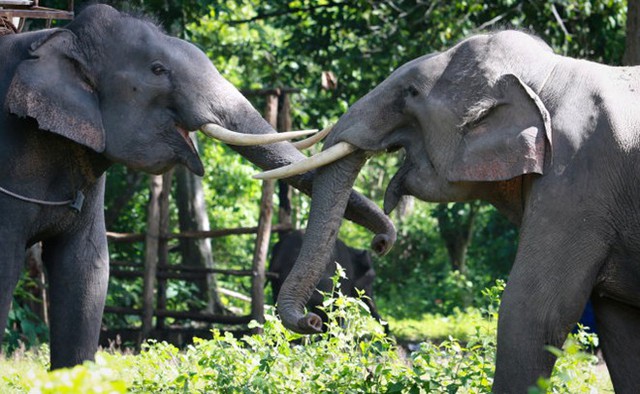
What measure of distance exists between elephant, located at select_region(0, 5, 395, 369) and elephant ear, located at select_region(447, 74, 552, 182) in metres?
0.82

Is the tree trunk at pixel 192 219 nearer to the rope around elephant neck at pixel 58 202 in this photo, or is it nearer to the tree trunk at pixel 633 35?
the tree trunk at pixel 633 35

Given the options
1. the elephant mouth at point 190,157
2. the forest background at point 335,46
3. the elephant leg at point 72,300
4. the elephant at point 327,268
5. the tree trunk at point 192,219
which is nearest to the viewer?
the elephant mouth at point 190,157

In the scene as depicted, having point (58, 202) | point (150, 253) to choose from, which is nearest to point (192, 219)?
point (150, 253)

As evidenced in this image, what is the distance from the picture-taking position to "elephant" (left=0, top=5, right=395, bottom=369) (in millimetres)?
6297

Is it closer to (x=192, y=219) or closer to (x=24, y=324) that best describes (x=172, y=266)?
(x=192, y=219)

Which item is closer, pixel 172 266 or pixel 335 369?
pixel 335 369

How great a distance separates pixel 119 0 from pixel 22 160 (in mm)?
5254

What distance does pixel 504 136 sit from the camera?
5.56 m

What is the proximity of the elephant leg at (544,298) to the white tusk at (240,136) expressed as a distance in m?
1.58

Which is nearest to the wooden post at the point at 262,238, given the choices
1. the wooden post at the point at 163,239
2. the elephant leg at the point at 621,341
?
the wooden post at the point at 163,239

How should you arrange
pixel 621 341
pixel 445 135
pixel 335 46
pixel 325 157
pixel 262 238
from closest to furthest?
1. pixel 445 135
2. pixel 621 341
3. pixel 325 157
4. pixel 262 238
5. pixel 335 46

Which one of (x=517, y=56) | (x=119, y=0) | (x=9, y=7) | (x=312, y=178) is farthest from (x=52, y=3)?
(x=517, y=56)

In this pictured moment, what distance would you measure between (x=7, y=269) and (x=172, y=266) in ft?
23.6

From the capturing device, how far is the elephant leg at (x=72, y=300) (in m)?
6.71
